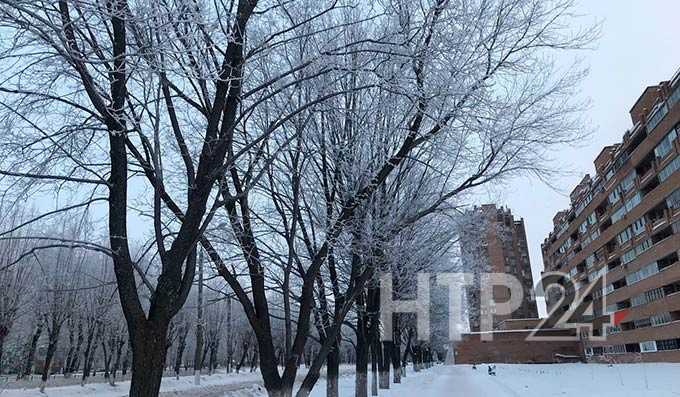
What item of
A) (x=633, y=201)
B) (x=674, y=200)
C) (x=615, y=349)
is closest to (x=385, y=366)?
(x=674, y=200)

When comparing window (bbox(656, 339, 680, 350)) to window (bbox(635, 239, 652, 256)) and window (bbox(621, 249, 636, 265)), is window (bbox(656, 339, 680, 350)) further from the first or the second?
window (bbox(621, 249, 636, 265))

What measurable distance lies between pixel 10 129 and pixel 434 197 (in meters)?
8.25

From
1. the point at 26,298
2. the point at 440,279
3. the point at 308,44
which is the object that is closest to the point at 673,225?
the point at 440,279

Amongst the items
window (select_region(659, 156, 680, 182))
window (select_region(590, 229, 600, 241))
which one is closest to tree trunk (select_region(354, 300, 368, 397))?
window (select_region(659, 156, 680, 182))

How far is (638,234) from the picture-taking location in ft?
152

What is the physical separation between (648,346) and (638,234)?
1011 cm

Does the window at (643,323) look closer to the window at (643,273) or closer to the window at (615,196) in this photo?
the window at (643,273)

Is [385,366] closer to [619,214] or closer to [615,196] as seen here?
[619,214]

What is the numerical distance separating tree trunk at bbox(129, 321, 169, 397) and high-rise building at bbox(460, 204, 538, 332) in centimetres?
881

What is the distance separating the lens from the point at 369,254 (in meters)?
9.70

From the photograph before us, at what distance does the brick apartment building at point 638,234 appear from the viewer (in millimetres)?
39531

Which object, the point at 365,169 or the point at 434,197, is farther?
the point at 434,197

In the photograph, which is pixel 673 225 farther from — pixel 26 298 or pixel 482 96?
pixel 26 298

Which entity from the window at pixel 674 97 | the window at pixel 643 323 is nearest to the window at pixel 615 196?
the window at pixel 643 323
